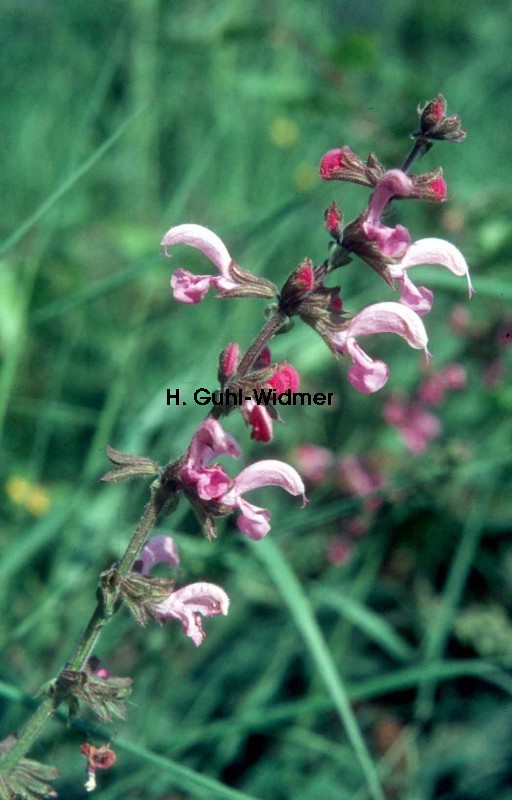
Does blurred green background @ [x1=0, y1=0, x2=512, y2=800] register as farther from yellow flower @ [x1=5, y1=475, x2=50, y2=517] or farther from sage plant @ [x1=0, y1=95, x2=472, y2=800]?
sage plant @ [x1=0, y1=95, x2=472, y2=800]

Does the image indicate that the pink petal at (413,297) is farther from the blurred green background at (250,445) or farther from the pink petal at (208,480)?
the pink petal at (208,480)

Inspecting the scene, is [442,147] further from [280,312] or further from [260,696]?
[280,312]

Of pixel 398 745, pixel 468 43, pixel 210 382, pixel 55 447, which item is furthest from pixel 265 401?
pixel 468 43

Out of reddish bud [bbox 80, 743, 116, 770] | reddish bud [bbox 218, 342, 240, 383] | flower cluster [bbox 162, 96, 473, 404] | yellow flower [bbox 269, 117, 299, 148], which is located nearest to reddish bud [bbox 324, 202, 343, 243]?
flower cluster [bbox 162, 96, 473, 404]

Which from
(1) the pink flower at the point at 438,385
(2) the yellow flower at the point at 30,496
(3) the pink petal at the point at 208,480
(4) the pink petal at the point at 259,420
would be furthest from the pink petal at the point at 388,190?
(2) the yellow flower at the point at 30,496

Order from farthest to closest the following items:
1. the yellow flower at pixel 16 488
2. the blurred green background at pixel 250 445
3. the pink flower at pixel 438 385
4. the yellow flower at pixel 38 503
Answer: the yellow flower at pixel 38 503 → the pink flower at pixel 438 385 → the yellow flower at pixel 16 488 → the blurred green background at pixel 250 445

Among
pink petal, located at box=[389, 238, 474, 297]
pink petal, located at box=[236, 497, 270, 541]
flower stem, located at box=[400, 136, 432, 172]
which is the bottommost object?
pink petal, located at box=[236, 497, 270, 541]
